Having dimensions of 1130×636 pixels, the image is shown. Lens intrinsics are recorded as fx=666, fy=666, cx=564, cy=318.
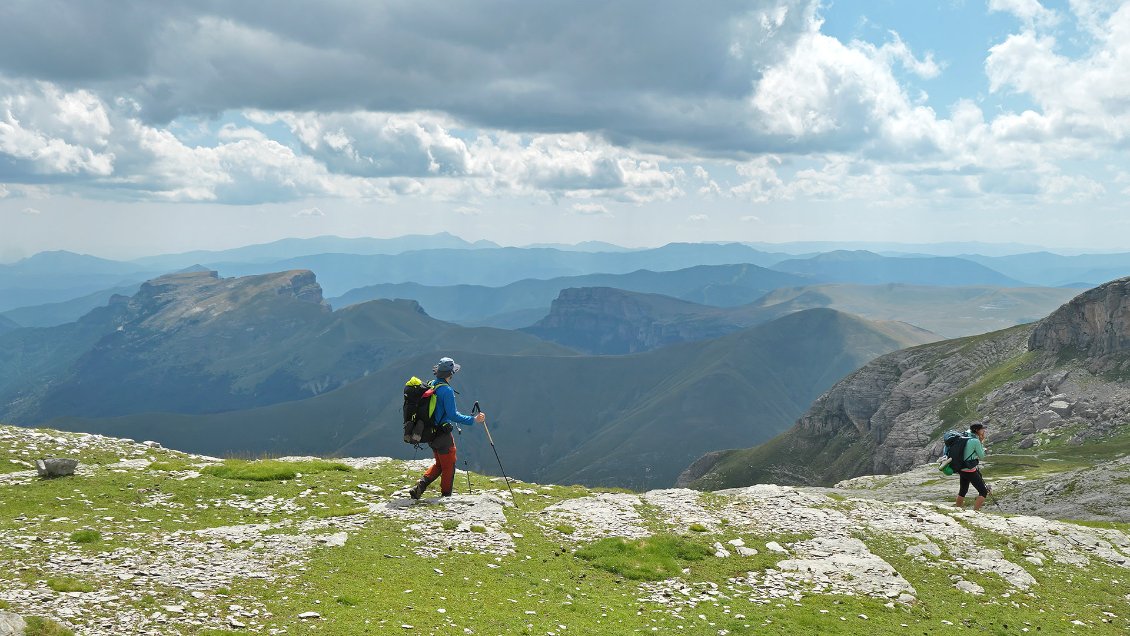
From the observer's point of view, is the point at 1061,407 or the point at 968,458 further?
the point at 1061,407

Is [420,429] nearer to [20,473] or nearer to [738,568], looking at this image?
[738,568]

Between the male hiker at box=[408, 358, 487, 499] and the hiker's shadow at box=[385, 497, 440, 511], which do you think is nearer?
the hiker's shadow at box=[385, 497, 440, 511]

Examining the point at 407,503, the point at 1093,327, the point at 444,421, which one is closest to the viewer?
the point at 407,503

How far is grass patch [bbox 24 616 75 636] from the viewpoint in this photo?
11.2 metres

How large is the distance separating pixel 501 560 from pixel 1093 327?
135 metres

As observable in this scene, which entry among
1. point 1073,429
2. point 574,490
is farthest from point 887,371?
point 574,490

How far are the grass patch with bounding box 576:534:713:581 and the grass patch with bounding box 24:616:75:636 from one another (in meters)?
11.7

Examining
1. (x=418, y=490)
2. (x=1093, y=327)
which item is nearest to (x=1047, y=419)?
(x=1093, y=327)

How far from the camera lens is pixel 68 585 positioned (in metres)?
13.2

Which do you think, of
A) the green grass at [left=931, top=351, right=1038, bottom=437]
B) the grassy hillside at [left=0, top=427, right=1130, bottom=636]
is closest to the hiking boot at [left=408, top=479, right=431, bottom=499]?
the grassy hillside at [left=0, top=427, right=1130, bottom=636]

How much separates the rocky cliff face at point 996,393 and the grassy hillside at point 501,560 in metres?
72.5

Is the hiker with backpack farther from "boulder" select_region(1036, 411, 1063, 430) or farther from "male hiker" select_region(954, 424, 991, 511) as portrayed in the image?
"boulder" select_region(1036, 411, 1063, 430)

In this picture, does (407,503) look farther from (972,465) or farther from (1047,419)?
(1047,419)

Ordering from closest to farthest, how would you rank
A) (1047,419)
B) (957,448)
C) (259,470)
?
(259,470)
(957,448)
(1047,419)
